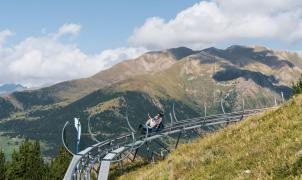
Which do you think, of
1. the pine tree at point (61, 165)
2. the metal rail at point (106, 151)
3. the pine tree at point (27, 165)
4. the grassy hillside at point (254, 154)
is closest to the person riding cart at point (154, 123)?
the metal rail at point (106, 151)

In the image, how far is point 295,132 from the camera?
15.9m

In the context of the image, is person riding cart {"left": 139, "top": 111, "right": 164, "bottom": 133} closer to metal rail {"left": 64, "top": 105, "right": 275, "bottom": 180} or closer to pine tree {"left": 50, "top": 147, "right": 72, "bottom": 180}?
metal rail {"left": 64, "top": 105, "right": 275, "bottom": 180}

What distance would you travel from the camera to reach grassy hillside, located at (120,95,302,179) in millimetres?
12659

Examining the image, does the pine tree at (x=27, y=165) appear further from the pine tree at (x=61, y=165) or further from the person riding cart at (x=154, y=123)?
the person riding cart at (x=154, y=123)

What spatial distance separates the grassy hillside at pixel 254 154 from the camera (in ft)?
41.5

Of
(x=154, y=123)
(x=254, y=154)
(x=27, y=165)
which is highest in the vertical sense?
(x=254, y=154)

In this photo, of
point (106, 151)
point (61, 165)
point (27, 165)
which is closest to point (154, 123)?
point (106, 151)

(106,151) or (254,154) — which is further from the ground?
(254,154)

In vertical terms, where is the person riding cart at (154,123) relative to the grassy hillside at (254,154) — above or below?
below

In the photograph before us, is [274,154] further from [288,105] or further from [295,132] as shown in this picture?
[288,105]

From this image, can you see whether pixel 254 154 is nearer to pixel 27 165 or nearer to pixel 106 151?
pixel 106 151

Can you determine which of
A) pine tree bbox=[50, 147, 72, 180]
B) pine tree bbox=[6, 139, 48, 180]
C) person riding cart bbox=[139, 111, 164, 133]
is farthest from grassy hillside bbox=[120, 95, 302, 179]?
pine tree bbox=[6, 139, 48, 180]

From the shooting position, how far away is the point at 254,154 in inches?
602

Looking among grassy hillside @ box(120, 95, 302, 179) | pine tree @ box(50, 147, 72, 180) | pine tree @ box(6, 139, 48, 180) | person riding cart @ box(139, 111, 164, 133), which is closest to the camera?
grassy hillside @ box(120, 95, 302, 179)
